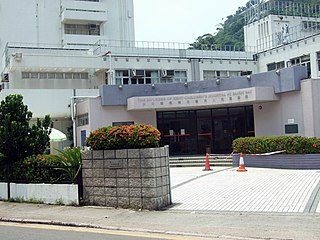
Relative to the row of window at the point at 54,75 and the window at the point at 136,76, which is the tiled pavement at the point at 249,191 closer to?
the window at the point at 136,76

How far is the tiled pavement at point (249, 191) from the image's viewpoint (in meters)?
11.4

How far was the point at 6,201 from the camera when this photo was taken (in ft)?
47.9

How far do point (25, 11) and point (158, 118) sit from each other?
856 inches

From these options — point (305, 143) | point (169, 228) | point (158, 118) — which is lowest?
point (169, 228)

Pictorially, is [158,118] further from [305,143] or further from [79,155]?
[79,155]

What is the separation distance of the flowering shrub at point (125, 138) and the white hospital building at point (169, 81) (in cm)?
1220

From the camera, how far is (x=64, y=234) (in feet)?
31.1

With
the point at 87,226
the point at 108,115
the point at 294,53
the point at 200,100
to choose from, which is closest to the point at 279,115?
the point at 200,100

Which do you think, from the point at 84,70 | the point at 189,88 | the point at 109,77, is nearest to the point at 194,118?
the point at 189,88

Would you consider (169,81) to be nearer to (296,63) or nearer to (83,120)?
(83,120)

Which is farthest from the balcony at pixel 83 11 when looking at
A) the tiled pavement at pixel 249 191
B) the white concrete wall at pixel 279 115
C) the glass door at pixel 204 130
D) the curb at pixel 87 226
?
the curb at pixel 87 226

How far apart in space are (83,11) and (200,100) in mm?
23379

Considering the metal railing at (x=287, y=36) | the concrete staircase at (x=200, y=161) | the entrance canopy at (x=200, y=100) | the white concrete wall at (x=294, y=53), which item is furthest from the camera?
the metal railing at (x=287, y=36)

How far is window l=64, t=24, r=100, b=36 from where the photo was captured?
44.2m
